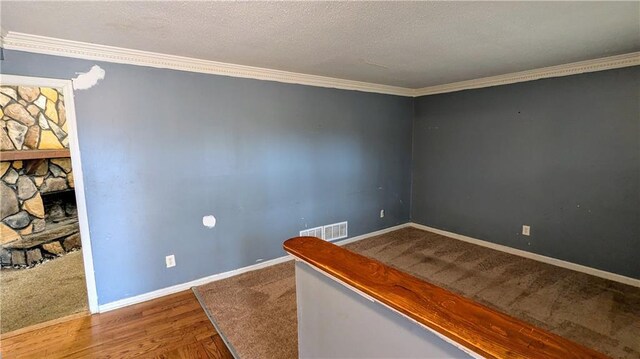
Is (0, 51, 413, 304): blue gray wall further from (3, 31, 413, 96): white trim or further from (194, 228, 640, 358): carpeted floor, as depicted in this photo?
(194, 228, 640, 358): carpeted floor

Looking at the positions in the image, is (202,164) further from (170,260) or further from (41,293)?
(41,293)

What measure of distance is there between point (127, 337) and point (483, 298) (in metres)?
2.94

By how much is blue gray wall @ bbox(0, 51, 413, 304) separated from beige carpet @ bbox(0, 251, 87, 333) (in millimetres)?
488

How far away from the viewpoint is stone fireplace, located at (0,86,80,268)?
3611mm

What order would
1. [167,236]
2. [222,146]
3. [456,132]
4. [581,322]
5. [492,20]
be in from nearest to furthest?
1. [492,20]
2. [581,322]
3. [167,236]
4. [222,146]
5. [456,132]

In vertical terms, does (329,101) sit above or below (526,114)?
above

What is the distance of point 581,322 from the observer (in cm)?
227

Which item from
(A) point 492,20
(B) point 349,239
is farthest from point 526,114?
(B) point 349,239

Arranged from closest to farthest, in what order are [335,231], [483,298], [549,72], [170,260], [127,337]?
1. [127,337]
2. [483,298]
3. [170,260]
4. [549,72]
5. [335,231]

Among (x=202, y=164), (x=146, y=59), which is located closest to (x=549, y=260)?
(x=202, y=164)

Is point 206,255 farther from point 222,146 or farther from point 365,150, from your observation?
point 365,150

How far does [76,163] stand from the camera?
228 cm

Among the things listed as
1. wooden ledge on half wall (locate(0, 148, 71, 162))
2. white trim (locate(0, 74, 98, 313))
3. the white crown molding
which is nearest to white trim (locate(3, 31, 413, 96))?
the white crown molding

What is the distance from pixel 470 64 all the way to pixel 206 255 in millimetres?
3250
